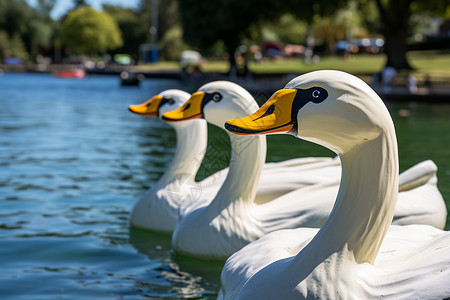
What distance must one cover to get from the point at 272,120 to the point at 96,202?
571 cm

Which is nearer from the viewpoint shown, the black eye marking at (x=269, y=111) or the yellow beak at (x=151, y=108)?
the black eye marking at (x=269, y=111)

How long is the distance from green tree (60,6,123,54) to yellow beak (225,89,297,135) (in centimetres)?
A: 8271

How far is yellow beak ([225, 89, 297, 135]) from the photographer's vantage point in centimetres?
337

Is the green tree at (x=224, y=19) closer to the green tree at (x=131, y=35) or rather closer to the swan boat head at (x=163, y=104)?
the swan boat head at (x=163, y=104)

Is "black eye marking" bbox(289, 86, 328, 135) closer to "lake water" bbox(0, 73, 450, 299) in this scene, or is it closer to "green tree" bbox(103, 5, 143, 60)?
"lake water" bbox(0, 73, 450, 299)

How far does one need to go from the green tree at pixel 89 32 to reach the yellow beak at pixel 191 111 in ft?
262

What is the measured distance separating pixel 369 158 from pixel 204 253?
8.80 ft

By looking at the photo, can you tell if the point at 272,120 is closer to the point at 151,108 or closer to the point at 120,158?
the point at 151,108

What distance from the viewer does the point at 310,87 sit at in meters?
3.39

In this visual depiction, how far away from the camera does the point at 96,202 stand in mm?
8773

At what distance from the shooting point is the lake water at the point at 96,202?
5.64m

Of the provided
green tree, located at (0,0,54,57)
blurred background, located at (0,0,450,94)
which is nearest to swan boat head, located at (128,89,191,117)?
blurred background, located at (0,0,450,94)

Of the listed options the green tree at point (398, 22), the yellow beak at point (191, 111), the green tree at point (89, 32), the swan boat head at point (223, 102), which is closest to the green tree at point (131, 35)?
the green tree at point (89, 32)

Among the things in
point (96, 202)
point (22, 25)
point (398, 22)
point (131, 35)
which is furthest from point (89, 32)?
point (96, 202)
